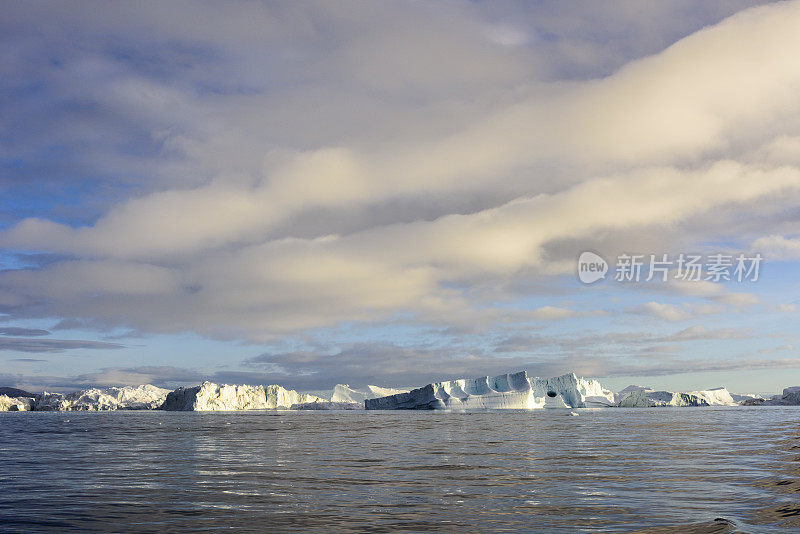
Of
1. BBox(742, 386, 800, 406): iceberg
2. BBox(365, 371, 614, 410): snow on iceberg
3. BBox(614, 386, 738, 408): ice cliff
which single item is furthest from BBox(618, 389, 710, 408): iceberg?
BBox(365, 371, 614, 410): snow on iceberg

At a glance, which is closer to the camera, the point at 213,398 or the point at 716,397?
the point at 213,398

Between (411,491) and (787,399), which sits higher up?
(411,491)

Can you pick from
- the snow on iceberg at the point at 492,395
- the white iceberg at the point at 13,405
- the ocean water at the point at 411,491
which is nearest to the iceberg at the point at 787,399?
the snow on iceberg at the point at 492,395

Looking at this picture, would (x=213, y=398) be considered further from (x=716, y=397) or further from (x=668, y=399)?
(x=716, y=397)

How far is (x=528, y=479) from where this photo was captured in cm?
1408

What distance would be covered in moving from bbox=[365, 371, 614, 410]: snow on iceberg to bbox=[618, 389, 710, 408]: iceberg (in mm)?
33564

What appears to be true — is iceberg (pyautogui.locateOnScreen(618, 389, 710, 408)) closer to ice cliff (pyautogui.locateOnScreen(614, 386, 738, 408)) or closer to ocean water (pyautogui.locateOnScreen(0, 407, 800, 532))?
ice cliff (pyautogui.locateOnScreen(614, 386, 738, 408))

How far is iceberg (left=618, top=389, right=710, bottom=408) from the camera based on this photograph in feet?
495

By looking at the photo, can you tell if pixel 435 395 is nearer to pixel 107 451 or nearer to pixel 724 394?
pixel 107 451

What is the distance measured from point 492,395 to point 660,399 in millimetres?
64590

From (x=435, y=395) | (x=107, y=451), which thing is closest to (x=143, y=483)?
(x=107, y=451)

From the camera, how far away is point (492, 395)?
120 m

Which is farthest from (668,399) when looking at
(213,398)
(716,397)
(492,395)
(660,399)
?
(213,398)

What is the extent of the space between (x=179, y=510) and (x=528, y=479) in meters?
8.15
